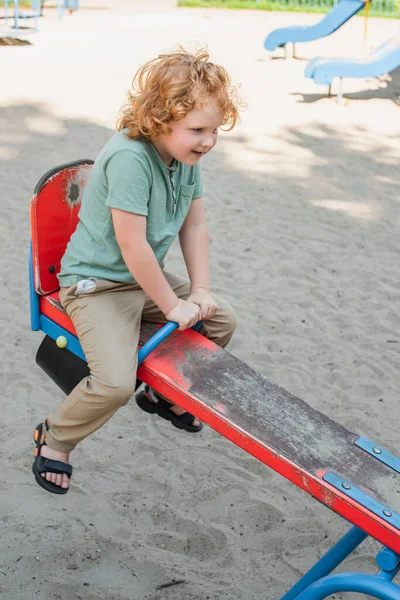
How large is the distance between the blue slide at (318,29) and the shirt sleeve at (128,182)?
24.0 ft

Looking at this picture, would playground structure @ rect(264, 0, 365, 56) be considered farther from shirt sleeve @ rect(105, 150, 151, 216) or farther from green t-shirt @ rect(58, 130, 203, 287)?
shirt sleeve @ rect(105, 150, 151, 216)

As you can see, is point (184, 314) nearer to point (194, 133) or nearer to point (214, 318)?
point (214, 318)

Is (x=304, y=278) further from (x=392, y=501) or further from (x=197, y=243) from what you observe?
(x=392, y=501)

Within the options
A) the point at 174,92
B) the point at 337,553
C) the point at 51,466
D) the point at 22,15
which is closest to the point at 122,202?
the point at 174,92

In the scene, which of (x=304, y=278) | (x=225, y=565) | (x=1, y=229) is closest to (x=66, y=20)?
(x=1, y=229)

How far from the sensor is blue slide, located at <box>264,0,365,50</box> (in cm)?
853

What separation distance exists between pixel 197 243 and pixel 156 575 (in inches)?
37.5

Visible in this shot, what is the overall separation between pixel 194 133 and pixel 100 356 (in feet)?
1.96

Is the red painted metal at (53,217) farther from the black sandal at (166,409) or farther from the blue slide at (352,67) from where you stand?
the blue slide at (352,67)

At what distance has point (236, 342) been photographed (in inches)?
132

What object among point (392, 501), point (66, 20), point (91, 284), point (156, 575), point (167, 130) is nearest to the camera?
point (392, 501)

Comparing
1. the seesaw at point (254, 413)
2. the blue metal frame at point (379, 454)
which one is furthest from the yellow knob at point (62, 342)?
the blue metal frame at point (379, 454)

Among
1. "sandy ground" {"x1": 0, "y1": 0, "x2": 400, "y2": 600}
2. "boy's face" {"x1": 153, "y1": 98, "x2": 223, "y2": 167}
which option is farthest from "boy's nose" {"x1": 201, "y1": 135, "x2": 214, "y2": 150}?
"sandy ground" {"x1": 0, "y1": 0, "x2": 400, "y2": 600}

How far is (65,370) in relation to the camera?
204 cm
